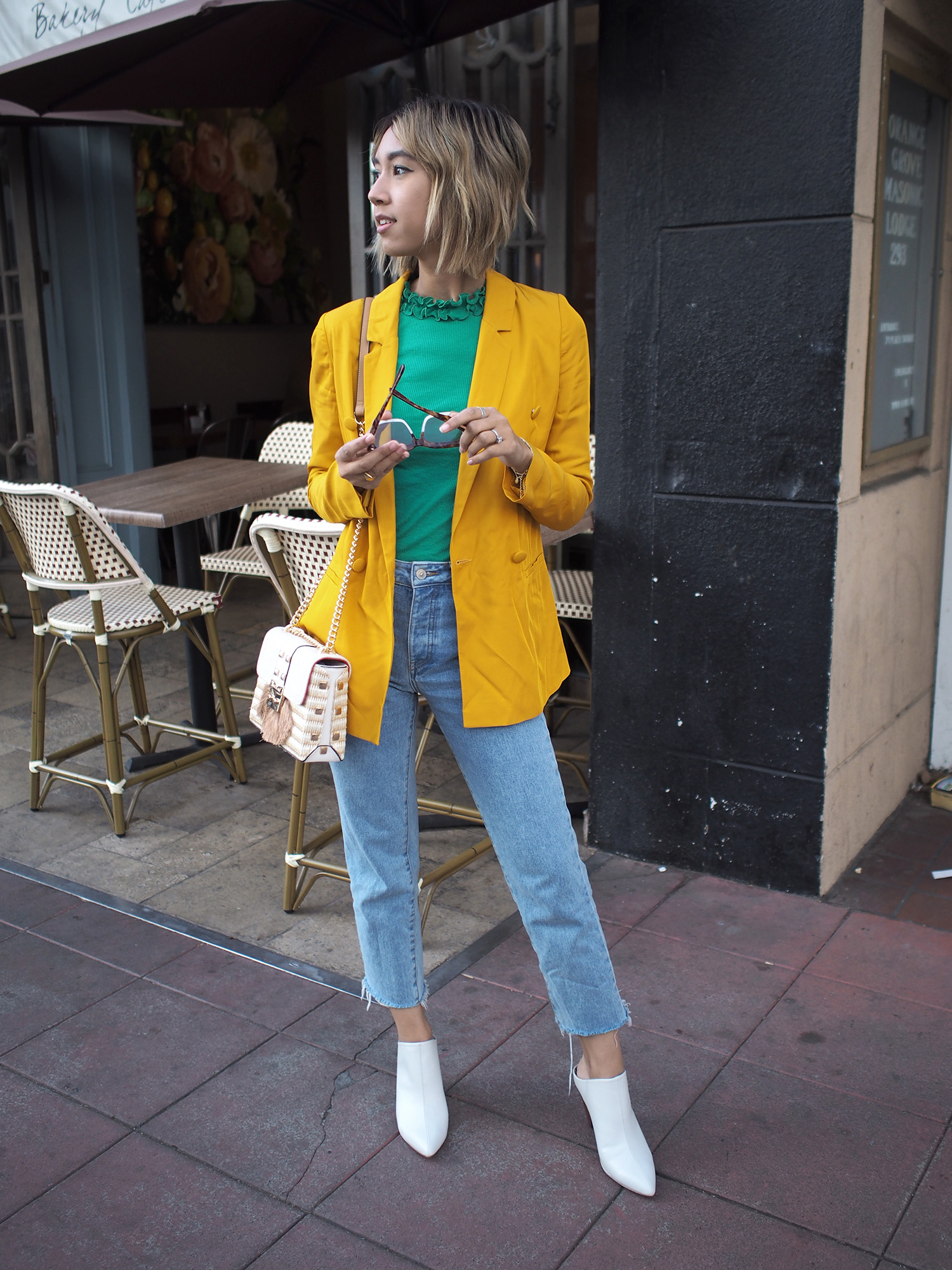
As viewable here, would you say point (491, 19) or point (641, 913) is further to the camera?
point (491, 19)

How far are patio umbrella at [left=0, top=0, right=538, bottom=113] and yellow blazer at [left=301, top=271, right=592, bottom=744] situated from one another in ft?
7.29

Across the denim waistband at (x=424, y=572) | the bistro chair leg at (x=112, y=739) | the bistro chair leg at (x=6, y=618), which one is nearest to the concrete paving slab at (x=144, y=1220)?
the denim waistband at (x=424, y=572)

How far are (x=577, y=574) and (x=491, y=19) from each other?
200 cm

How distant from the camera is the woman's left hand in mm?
1790

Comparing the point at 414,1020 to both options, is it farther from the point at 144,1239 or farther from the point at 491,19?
the point at 491,19

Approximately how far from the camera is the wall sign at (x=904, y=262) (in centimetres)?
297

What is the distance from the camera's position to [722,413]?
300cm

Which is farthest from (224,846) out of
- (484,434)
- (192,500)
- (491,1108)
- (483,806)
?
(484,434)

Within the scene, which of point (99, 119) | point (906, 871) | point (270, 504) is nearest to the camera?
point (906, 871)

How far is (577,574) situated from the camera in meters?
4.29

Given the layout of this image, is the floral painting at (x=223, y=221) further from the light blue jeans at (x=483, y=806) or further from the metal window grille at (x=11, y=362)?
the light blue jeans at (x=483, y=806)

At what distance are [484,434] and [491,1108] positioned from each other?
1.40 m

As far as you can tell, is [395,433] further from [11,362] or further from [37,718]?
[11,362]

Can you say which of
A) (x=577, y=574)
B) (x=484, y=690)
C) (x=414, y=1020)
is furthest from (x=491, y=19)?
(x=414, y=1020)
